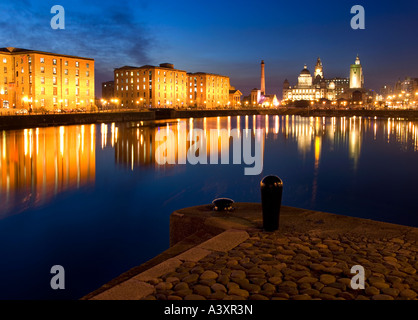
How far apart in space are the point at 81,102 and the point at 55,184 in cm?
7205

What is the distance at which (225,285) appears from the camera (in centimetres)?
522

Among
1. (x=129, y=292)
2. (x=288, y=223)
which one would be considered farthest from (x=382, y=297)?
(x=288, y=223)

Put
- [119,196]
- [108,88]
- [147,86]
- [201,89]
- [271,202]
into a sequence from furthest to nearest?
[108,88], [201,89], [147,86], [119,196], [271,202]

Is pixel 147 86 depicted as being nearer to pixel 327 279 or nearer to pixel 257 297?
pixel 327 279

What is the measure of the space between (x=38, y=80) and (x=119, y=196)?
68804 mm

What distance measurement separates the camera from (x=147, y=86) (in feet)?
394

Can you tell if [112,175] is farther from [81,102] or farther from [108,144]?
[81,102]

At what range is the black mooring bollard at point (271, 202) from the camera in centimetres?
758

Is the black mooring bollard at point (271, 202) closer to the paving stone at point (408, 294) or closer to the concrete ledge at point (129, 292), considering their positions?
the paving stone at point (408, 294)

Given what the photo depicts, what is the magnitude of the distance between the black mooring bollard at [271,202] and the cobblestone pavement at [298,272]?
51cm

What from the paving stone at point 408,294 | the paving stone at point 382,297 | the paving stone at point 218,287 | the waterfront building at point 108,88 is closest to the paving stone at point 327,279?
the paving stone at point 382,297
